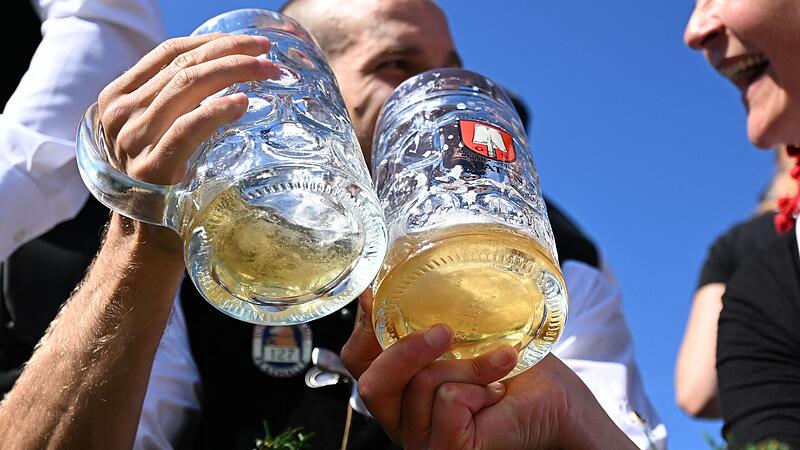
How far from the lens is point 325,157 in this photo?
2.48 feet

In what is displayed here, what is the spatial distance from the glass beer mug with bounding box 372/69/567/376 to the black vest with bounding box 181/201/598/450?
0.51 metres

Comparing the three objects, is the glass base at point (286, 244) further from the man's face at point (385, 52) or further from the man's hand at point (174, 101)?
the man's face at point (385, 52)

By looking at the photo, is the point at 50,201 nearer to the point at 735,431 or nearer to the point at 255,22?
the point at 255,22

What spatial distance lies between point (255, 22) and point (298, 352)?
0.62 meters

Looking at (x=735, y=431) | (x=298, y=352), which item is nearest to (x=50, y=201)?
(x=298, y=352)

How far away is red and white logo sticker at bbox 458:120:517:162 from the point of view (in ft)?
2.73

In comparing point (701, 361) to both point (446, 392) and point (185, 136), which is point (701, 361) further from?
point (185, 136)

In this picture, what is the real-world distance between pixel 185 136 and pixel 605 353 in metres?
0.87

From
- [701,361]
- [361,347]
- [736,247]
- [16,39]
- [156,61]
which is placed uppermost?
[156,61]

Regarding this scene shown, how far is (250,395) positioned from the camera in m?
1.40

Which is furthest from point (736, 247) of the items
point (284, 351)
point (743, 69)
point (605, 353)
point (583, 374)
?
point (284, 351)

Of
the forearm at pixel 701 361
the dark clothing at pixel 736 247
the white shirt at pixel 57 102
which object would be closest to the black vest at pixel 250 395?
the white shirt at pixel 57 102

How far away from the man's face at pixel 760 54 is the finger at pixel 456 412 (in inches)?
35.9

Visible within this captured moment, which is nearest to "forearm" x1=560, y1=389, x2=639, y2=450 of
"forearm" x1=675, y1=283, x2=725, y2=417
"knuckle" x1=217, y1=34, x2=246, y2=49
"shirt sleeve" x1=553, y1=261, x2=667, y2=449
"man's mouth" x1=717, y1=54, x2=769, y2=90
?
"shirt sleeve" x1=553, y1=261, x2=667, y2=449
